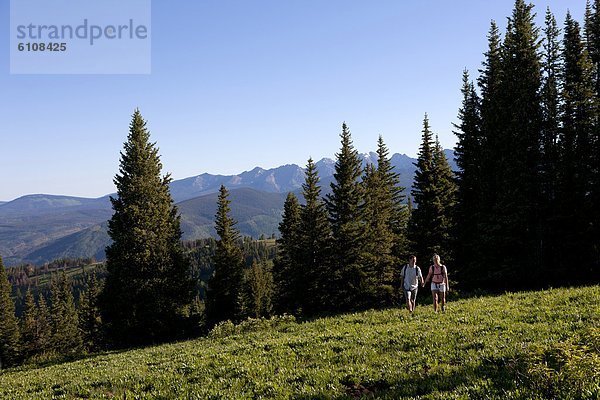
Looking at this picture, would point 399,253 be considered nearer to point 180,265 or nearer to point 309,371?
point 180,265

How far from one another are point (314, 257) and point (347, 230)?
5656 millimetres

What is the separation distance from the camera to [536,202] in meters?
31.1

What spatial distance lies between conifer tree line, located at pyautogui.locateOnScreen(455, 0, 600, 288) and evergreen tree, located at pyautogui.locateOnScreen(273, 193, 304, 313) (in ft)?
64.4

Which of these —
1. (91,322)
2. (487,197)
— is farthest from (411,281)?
(91,322)

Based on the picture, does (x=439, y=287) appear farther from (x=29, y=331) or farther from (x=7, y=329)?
(x=29, y=331)

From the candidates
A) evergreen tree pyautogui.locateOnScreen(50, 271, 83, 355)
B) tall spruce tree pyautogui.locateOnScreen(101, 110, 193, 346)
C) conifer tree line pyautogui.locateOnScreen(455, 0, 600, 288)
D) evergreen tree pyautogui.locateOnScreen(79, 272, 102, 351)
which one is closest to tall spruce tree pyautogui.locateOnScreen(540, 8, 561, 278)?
conifer tree line pyautogui.locateOnScreen(455, 0, 600, 288)

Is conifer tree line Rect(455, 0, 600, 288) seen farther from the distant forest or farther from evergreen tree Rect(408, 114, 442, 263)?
evergreen tree Rect(408, 114, 442, 263)

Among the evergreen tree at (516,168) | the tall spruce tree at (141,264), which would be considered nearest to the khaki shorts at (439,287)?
the evergreen tree at (516,168)

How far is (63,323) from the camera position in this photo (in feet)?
276

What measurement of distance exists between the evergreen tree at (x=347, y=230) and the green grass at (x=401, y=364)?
2067 centimetres

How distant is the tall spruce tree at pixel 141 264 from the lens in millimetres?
32562

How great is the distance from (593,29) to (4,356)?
9651 centimetres

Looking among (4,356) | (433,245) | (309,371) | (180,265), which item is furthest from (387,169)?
(4,356)

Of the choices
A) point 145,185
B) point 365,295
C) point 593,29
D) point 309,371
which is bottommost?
point 365,295
